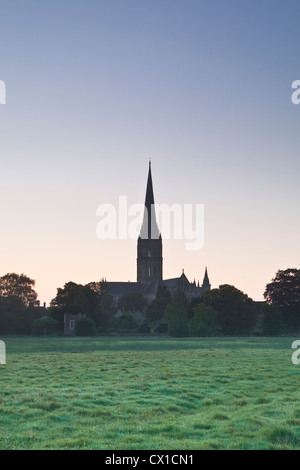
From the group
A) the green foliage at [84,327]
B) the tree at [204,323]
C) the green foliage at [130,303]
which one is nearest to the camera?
the tree at [204,323]

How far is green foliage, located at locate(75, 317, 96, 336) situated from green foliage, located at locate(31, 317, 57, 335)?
6.28 m

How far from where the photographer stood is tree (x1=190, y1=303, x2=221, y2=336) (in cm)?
9744

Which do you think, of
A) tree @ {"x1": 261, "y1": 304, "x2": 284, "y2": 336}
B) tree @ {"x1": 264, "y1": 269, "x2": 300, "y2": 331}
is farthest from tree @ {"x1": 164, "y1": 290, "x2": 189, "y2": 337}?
tree @ {"x1": 264, "y1": 269, "x2": 300, "y2": 331}

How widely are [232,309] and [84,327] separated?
2743cm

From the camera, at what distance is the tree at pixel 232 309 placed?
10488 cm

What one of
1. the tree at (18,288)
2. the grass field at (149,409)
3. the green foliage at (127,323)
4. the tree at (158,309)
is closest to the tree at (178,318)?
the green foliage at (127,323)

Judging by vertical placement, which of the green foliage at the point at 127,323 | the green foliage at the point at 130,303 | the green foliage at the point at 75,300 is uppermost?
the green foliage at the point at 75,300

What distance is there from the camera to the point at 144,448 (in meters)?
11.8

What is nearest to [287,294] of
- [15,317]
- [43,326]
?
[43,326]

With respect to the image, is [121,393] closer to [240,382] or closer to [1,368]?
[240,382]

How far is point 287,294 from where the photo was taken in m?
118

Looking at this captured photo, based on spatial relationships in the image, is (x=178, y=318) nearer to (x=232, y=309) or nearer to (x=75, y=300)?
(x=232, y=309)

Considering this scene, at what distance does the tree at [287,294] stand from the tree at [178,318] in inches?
1000

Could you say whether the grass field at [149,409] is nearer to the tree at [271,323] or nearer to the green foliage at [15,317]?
the tree at [271,323]
